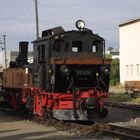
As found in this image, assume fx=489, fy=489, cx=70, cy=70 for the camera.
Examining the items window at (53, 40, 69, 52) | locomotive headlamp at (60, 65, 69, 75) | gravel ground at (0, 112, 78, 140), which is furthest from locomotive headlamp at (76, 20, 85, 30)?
gravel ground at (0, 112, 78, 140)

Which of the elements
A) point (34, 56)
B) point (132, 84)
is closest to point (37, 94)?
point (34, 56)

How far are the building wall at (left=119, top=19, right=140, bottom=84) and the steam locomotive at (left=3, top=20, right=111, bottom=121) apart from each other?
117 feet

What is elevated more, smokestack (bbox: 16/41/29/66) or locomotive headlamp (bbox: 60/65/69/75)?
smokestack (bbox: 16/41/29/66)

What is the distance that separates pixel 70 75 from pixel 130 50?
1558 inches

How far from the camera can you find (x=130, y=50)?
5625 cm

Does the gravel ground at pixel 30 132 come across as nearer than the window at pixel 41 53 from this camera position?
Yes

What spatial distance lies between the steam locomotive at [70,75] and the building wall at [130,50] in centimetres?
3559

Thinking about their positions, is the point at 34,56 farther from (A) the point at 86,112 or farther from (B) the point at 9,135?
(B) the point at 9,135

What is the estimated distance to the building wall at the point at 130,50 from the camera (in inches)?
2135

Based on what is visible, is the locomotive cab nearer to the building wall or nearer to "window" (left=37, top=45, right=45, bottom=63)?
"window" (left=37, top=45, right=45, bottom=63)

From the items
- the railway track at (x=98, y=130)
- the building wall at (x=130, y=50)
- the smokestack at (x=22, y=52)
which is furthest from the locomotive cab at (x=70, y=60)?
the building wall at (x=130, y=50)

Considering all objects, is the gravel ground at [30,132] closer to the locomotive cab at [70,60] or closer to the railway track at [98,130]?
the railway track at [98,130]

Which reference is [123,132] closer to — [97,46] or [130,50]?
[97,46]

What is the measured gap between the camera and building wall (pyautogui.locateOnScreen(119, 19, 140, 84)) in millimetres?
54219
